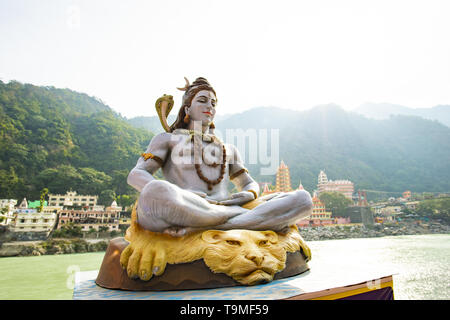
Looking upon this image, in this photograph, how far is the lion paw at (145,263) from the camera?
187cm

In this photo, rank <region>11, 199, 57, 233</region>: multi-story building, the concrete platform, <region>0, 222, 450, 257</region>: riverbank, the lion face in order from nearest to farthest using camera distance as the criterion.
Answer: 1. the concrete platform
2. the lion face
3. <region>0, 222, 450, 257</region>: riverbank
4. <region>11, 199, 57, 233</region>: multi-story building

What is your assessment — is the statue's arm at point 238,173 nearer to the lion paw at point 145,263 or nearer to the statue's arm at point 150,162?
the statue's arm at point 150,162

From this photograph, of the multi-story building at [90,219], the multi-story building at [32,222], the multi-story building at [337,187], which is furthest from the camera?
the multi-story building at [337,187]

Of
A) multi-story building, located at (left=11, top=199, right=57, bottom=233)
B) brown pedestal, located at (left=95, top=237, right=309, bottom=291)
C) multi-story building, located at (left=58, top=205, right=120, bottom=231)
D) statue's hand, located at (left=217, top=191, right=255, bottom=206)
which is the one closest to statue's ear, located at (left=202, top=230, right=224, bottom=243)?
brown pedestal, located at (left=95, top=237, right=309, bottom=291)

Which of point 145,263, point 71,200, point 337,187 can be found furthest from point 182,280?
point 337,187

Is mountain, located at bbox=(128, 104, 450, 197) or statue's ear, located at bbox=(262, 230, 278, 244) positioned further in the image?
mountain, located at bbox=(128, 104, 450, 197)

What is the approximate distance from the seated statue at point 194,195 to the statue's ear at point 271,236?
1 centimetres

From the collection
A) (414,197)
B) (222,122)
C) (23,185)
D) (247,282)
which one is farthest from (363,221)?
(222,122)

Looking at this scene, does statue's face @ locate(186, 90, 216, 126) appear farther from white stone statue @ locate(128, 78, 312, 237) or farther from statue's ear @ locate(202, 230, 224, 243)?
statue's ear @ locate(202, 230, 224, 243)

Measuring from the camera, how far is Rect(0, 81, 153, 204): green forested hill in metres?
23.1

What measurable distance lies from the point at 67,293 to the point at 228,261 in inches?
101

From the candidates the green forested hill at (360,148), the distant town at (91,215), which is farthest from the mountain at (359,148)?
the distant town at (91,215)

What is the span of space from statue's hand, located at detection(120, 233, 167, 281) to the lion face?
312 mm
